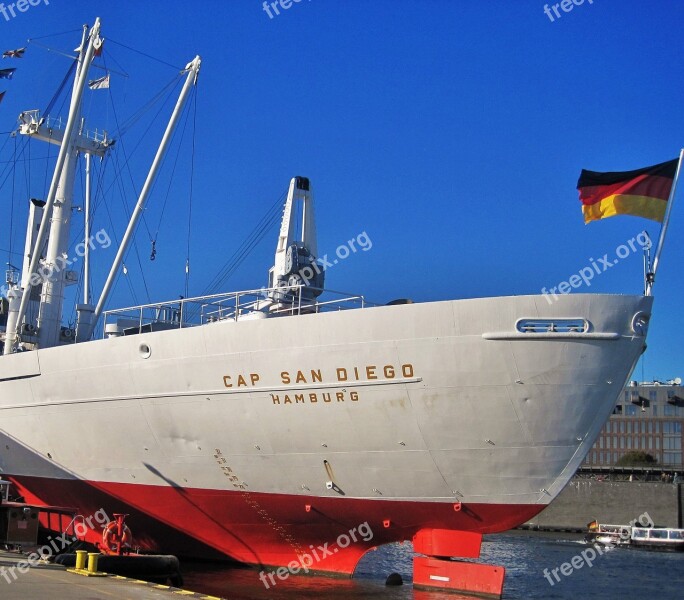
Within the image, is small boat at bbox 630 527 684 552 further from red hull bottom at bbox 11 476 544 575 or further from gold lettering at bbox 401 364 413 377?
gold lettering at bbox 401 364 413 377

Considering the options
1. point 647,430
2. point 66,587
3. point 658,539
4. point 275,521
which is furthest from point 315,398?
point 647,430

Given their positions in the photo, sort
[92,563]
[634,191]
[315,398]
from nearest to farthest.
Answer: [92,563]
[634,191]
[315,398]

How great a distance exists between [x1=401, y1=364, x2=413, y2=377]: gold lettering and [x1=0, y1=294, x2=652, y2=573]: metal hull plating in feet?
0.08

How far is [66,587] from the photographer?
14102 millimetres

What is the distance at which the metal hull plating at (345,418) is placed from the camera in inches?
652

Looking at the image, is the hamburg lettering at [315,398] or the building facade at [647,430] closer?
the hamburg lettering at [315,398]

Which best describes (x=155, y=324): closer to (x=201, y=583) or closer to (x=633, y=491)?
(x=201, y=583)

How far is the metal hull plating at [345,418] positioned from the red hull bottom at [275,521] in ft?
0.15

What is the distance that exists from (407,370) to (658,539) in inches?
1404

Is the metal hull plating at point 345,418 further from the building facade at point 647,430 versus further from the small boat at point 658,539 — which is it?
the building facade at point 647,430

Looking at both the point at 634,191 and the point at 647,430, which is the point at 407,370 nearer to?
the point at 634,191

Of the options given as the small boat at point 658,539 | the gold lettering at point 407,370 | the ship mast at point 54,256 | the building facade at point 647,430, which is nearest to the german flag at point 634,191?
the gold lettering at point 407,370

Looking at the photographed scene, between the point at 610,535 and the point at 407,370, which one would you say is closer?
the point at 407,370

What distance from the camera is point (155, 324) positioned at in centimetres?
2369
